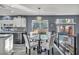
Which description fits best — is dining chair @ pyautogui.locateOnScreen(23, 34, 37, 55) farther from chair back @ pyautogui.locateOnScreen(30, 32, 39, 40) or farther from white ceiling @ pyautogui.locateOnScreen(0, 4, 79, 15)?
white ceiling @ pyautogui.locateOnScreen(0, 4, 79, 15)

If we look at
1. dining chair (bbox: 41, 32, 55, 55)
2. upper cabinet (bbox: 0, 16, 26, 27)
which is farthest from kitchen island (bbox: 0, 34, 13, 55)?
dining chair (bbox: 41, 32, 55, 55)

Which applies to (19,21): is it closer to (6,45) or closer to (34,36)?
(34,36)

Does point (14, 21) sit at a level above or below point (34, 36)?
above

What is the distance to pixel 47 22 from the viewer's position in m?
2.02

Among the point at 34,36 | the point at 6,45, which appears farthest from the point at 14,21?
the point at 6,45

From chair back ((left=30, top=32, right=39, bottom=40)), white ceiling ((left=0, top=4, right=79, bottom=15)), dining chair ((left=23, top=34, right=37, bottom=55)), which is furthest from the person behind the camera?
chair back ((left=30, top=32, right=39, bottom=40))

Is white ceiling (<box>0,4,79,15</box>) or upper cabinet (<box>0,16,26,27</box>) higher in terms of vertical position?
white ceiling (<box>0,4,79,15</box>)

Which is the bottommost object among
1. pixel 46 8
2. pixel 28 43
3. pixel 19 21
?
pixel 28 43

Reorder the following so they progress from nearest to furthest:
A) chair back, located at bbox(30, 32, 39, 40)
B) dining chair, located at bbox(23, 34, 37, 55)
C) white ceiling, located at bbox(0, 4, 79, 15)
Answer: white ceiling, located at bbox(0, 4, 79, 15) < dining chair, located at bbox(23, 34, 37, 55) < chair back, located at bbox(30, 32, 39, 40)

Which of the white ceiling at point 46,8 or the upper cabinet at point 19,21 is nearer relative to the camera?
the white ceiling at point 46,8

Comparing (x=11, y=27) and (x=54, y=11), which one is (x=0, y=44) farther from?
(x=54, y=11)

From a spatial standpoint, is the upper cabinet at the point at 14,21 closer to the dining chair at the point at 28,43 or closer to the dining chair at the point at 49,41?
the dining chair at the point at 28,43

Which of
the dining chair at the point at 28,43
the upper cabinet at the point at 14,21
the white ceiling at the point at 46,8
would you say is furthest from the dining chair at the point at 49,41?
the upper cabinet at the point at 14,21

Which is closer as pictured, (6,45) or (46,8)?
(6,45)
